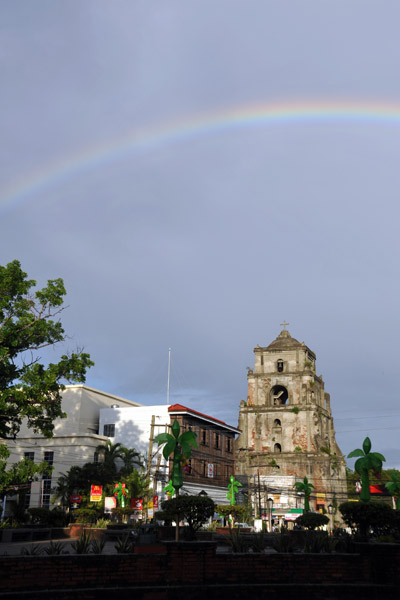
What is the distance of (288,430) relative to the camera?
78.9m

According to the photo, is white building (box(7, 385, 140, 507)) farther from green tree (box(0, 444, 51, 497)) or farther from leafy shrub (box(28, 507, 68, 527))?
green tree (box(0, 444, 51, 497))

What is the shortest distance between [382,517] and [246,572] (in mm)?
4796

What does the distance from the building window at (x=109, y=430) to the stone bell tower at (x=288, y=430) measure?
23339 millimetres

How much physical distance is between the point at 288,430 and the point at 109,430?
29890 millimetres

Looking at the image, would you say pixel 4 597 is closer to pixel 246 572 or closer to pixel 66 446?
pixel 246 572

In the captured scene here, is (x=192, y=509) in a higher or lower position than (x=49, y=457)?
lower

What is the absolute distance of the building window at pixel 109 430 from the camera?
5862 centimetres

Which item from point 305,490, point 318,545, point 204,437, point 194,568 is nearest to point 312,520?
point 305,490

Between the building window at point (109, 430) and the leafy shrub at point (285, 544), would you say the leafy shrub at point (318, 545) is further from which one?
the building window at point (109, 430)

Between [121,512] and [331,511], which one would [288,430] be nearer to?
[331,511]

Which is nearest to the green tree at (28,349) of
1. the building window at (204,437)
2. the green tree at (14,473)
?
the green tree at (14,473)

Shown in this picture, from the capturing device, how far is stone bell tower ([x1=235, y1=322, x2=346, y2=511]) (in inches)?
2923

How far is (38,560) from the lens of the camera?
12.0 metres

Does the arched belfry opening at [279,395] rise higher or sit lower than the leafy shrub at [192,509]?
higher
